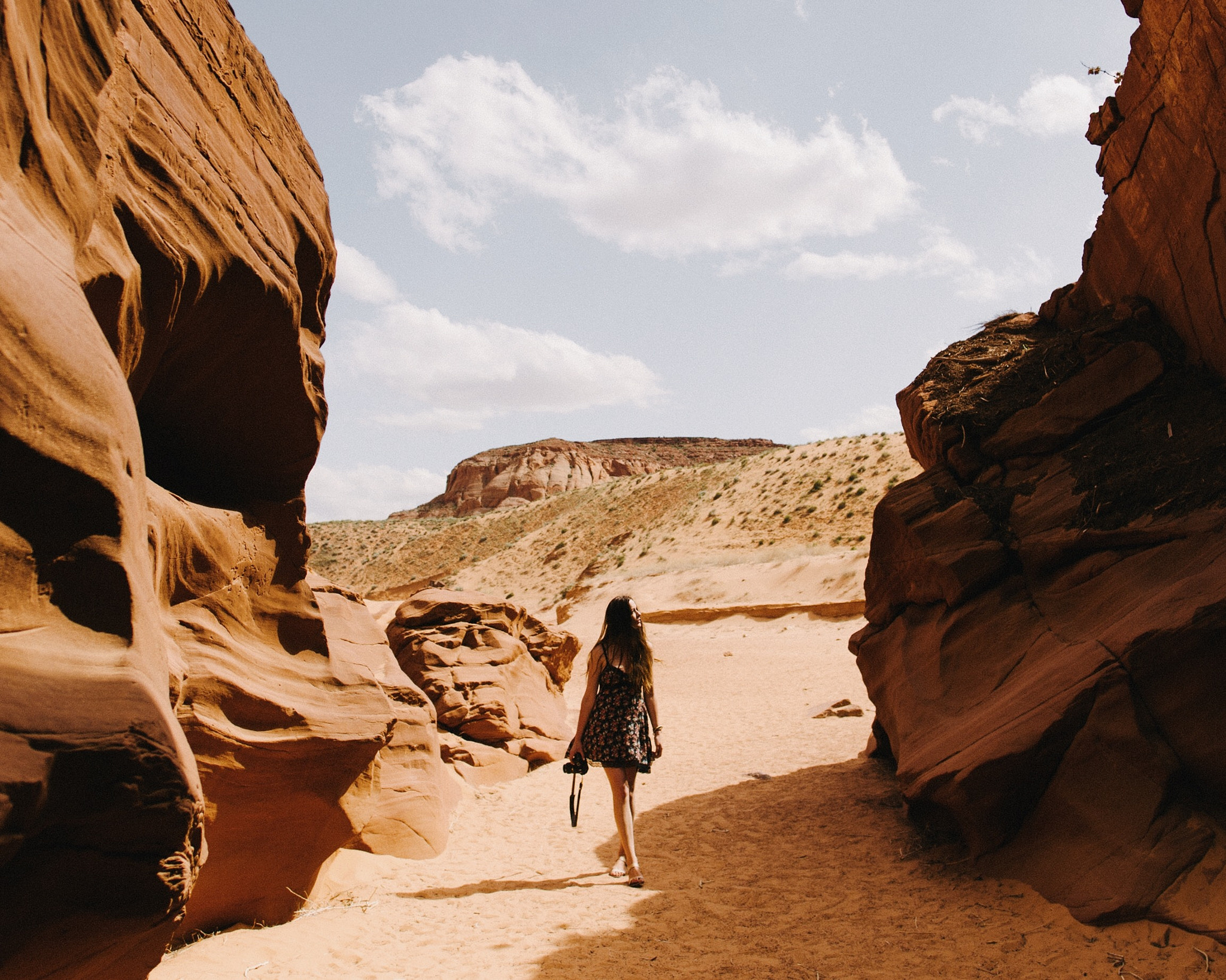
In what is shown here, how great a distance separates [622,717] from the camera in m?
5.77

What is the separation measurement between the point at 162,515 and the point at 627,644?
10.4 ft

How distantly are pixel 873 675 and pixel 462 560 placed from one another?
151 feet

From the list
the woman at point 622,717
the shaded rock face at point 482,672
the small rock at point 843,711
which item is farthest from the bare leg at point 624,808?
the small rock at point 843,711

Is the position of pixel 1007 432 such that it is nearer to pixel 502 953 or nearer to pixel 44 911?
pixel 502 953

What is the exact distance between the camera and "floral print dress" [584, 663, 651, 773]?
18.7ft

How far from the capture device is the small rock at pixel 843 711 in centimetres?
1167

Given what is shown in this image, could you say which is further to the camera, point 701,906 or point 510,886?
point 510,886

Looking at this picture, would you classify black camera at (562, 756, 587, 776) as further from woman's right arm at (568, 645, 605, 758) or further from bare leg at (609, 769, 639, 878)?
bare leg at (609, 769, 639, 878)

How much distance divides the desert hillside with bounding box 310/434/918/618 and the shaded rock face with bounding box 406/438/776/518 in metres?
15.4

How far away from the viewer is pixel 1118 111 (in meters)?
6.82

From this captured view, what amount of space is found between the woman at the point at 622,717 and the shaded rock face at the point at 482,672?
3.91 meters

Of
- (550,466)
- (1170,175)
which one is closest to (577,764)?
(1170,175)

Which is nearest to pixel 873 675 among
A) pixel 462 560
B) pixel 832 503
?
pixel 832 503

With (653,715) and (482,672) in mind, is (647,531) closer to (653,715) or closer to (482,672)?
(482,672)
